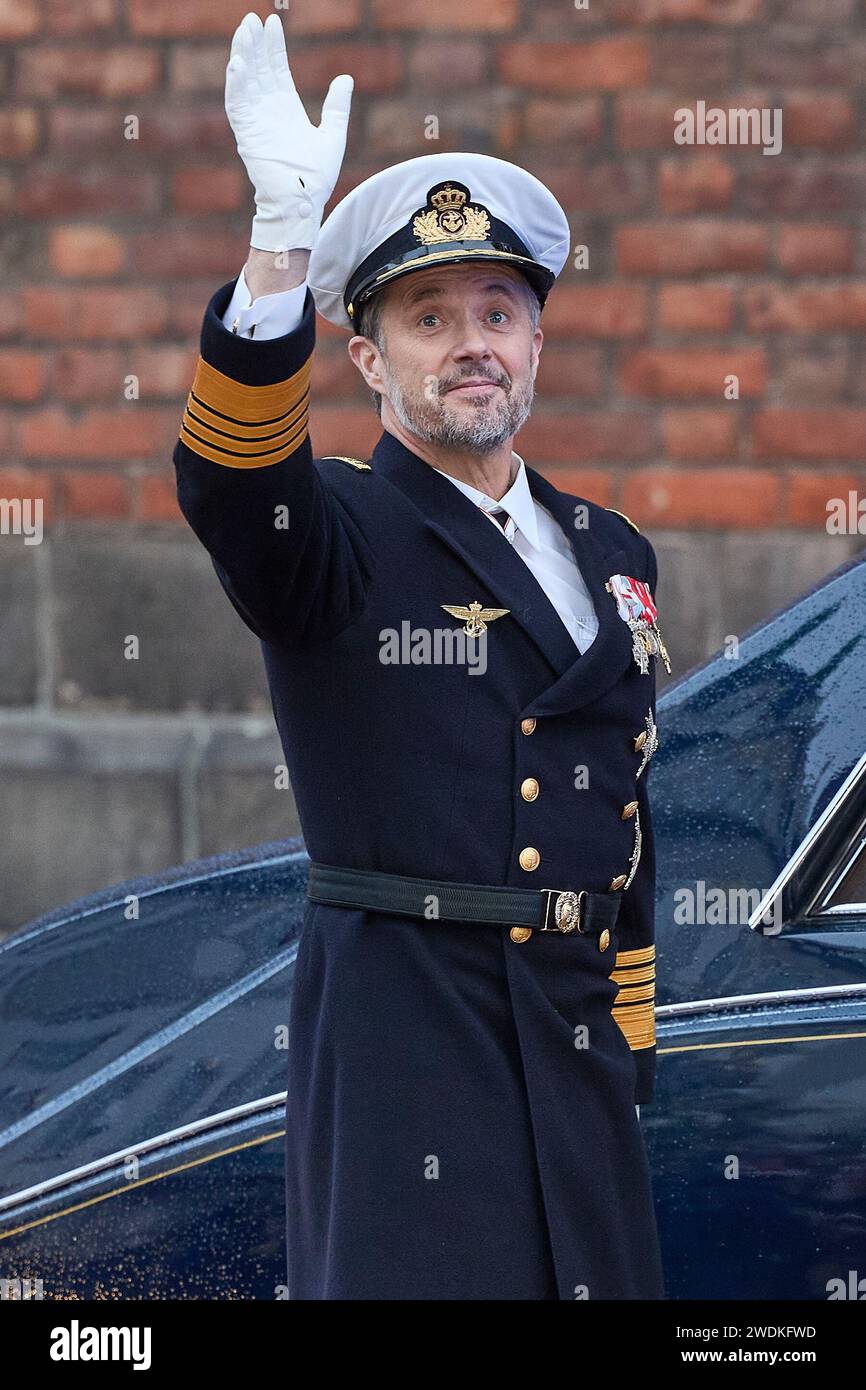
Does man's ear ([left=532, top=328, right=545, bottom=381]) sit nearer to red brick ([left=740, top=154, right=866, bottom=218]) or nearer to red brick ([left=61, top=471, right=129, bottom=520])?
red brick ([left=740, top=154, right=866, bottom=218])

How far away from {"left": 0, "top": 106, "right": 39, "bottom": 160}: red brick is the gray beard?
365cm

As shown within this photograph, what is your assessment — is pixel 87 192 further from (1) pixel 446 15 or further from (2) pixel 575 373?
(2) pixel 575 373

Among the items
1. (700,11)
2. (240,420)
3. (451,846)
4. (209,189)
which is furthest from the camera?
(209,189)

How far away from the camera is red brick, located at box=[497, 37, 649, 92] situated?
4.84m

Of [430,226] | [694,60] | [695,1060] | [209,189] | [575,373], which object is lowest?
[695,1060]

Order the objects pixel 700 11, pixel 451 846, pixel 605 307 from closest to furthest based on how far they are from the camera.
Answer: pixel 451 846, pixel 700 11, pixel 605 307

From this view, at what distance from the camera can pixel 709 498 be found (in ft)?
16.3

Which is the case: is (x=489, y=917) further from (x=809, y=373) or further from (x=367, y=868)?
(x=809, y=373)

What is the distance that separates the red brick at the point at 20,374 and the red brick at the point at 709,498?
1834mm

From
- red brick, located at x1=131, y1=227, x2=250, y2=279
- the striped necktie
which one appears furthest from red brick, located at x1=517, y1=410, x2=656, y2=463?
the striped necktie

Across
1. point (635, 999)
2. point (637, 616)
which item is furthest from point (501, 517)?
point (635, 999)

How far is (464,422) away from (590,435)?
321 cm
